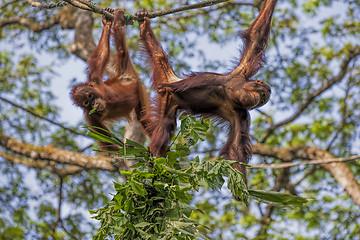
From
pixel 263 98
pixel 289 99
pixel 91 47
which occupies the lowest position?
pixel 263 98

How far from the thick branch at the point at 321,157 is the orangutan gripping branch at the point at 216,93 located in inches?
110

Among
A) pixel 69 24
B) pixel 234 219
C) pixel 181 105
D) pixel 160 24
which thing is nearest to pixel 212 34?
pixel 160 24

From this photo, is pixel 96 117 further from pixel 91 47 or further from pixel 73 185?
pixel 73 185

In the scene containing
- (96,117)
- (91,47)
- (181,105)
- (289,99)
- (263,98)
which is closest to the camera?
(263,98)

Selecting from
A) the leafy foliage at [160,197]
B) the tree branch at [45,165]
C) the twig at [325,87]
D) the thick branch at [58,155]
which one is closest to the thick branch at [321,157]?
the twig at [325,87]

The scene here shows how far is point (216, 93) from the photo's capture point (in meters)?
4.29

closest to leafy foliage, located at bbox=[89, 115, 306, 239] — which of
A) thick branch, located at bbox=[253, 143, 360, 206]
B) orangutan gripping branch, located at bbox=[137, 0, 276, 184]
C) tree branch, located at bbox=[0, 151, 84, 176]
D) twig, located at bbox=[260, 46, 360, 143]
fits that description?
orangutan gripping branch, located at bbox=[137, 0, 276, 184]

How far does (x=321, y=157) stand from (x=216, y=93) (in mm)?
3540

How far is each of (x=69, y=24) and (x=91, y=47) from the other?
3.67ft

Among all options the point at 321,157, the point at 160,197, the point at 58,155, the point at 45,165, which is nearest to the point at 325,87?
the point at 321,157

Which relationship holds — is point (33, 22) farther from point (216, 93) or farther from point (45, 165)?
point (216, 93)

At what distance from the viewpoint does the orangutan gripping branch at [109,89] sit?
4840mm

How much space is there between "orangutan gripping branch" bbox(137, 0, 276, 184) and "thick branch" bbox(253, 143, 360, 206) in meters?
2.78

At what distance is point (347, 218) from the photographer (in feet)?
23.4
